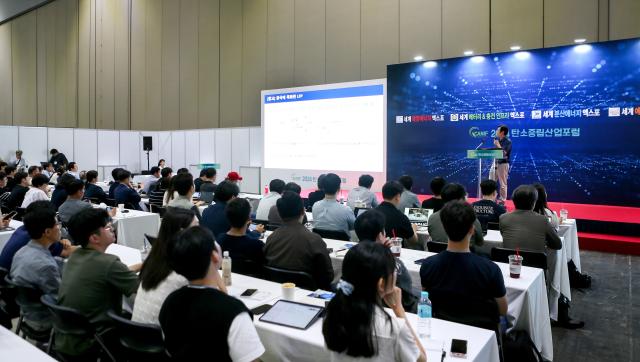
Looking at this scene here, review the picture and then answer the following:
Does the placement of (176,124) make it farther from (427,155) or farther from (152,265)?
(152,265)

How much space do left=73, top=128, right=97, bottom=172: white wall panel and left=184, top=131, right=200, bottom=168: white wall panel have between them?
278 centimetres

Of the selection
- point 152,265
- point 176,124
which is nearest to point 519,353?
point 152,265

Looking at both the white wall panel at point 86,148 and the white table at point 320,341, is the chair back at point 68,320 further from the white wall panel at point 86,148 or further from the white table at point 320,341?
the white wall panel at point 86,148

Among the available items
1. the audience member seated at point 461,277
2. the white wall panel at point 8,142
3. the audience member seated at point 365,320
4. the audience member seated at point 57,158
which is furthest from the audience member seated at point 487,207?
the white wall panel at point 8,142

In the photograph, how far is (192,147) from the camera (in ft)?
50.1

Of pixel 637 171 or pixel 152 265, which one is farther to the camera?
pixel 637 171

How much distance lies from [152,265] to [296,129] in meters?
8.80

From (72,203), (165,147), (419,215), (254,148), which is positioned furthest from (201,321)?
(165,147)

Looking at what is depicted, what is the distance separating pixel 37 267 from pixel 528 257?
3603 mm

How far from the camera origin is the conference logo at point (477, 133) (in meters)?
8.33

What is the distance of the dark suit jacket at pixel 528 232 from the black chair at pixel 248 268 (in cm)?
223

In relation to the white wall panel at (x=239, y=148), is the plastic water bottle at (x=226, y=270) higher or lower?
lower

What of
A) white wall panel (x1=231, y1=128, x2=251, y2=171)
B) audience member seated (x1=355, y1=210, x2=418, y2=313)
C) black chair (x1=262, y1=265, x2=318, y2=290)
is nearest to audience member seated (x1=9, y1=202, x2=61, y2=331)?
black chair (x1=262, y1=265, x2=318, y2=290)

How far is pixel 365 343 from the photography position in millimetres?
1639
